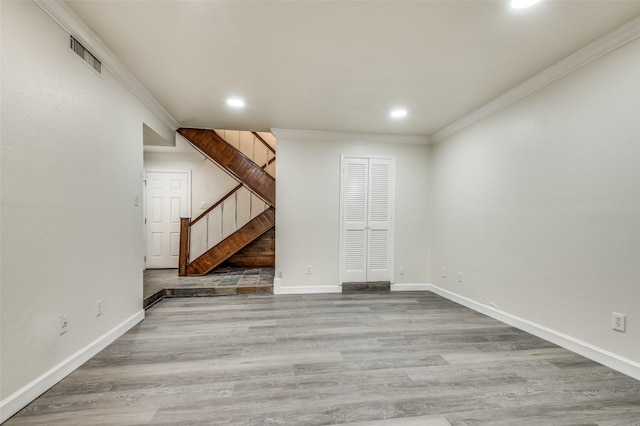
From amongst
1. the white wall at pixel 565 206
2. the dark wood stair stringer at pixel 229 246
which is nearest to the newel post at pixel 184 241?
the dark wood stair stringer at pixel 229 246

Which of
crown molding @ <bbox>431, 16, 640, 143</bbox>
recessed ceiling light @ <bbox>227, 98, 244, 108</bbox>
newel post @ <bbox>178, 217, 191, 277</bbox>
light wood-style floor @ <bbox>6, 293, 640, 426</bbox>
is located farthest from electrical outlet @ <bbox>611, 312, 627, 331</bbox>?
newel post @ <bbox>178, 217, 191, 277</bbox>

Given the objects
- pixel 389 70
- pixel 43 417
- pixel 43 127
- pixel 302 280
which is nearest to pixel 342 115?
pixel 389 70

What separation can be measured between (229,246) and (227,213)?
Result: 3.45ft

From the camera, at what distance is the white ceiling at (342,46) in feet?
5.68

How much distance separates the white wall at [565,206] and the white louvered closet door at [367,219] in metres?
1.18

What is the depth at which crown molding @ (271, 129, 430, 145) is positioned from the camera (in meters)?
4.10

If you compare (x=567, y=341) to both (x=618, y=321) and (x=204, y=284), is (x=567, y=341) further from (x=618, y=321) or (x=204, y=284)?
(x=204, y=284)

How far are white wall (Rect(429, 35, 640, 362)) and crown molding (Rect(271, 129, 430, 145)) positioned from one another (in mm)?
959

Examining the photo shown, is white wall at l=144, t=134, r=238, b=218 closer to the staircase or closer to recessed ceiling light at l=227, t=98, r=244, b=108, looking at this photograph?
the staircase

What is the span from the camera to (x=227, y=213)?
564cm

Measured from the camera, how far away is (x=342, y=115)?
3479 mm

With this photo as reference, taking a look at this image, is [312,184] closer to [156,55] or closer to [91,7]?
[156,55]

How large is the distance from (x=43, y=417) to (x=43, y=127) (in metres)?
1.75

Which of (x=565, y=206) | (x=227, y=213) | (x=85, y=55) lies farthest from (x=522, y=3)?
(x=227, y=213)
